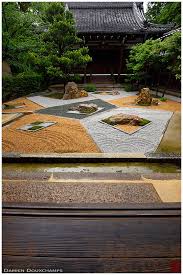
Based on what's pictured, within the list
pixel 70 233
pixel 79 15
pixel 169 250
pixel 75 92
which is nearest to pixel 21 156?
pixel 70 233

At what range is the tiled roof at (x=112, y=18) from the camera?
19.1 metres

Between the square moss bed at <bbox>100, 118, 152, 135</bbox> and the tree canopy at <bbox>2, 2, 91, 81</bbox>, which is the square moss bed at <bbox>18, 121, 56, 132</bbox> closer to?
the square moss bed at <bbox>100, 118, 152, 135</bbox>

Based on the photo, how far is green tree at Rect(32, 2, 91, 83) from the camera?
47.3ft

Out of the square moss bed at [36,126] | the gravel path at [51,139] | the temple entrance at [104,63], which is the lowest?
the gravel path at [51,139]

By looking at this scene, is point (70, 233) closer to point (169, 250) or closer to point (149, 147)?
point (169, 250)

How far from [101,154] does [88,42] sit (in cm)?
1668

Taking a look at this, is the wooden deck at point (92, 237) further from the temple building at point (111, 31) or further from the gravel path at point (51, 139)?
the temple building at point (111, 31)

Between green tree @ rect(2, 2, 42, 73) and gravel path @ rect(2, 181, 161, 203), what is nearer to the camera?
gravel path @ rect(2, 181, 161, 203)

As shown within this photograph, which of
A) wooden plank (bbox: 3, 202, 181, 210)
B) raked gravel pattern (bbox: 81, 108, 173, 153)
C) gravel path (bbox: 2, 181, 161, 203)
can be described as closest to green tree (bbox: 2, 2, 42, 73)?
raked gravel pattern (bbox: 81, 108, 173, 153)

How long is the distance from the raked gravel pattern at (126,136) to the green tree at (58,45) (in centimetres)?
650

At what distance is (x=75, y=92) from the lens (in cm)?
1414

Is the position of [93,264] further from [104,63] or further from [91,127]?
[104,63]

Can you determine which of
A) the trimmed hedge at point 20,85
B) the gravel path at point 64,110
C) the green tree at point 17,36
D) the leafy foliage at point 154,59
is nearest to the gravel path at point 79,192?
the gravel path at point 64,110

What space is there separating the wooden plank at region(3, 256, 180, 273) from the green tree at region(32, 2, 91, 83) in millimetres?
13302
